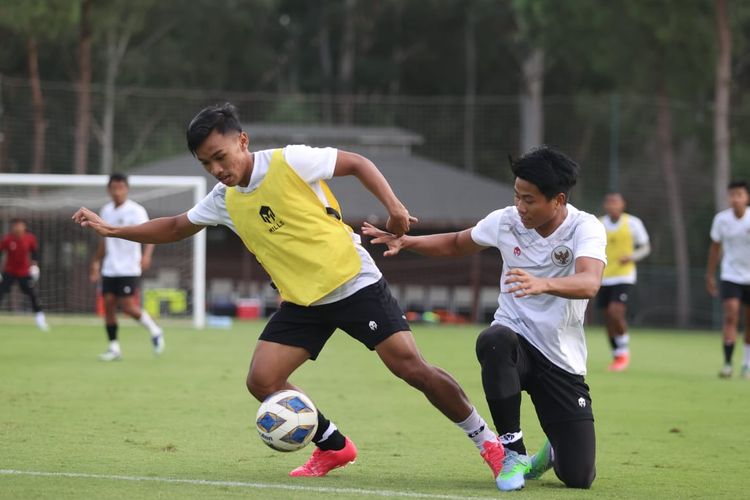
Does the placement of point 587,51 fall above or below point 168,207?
above

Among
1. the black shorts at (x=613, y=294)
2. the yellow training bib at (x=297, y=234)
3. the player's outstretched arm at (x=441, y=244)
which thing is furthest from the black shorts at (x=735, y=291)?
the yellow training bib at (x=297, y=234)

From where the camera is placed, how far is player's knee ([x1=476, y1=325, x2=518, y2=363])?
6906 mm

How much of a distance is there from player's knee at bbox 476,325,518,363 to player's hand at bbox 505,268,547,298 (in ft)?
2.77

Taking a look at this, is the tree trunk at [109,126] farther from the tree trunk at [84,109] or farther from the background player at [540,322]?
the background player at [540,322]

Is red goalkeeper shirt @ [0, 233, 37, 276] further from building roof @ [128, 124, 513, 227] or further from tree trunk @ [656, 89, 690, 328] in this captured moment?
tree trunk @ [656, 89, 690, 328]

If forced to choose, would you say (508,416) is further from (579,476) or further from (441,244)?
(441,244)

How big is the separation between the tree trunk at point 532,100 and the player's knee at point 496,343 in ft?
103

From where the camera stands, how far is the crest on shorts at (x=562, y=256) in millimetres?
7000

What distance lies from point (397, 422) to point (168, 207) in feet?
76.0

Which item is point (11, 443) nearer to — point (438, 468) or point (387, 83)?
point (438, 468)

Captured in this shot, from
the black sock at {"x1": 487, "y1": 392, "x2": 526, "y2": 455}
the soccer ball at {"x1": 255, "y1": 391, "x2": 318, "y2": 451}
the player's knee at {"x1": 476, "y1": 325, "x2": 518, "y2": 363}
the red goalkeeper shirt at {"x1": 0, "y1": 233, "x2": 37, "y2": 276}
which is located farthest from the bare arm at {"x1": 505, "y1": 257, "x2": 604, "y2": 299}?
the red goalkeeper shirt at {"x1": 0, "y1": 233, "x2": 37, "y2": 276}

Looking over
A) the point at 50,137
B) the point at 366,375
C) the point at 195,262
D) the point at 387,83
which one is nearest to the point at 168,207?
the point at 50,137

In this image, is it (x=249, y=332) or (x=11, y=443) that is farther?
(x=249, y=332)

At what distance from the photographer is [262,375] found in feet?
23.1
